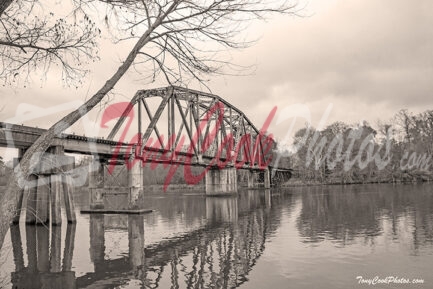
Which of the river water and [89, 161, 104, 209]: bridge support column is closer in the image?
the river water

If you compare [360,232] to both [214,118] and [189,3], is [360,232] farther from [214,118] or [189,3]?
[214,118]

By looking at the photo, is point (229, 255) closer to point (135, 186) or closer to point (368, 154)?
point (135, 186)

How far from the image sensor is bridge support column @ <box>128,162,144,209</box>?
3400 centimetres

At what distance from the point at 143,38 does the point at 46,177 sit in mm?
20476

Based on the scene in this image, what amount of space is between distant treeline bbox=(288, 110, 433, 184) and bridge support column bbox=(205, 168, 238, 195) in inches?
1617

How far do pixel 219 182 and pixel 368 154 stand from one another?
4825cm

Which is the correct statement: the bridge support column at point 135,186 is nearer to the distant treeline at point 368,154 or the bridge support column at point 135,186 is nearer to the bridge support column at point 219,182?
the bridge support column at point 219,182

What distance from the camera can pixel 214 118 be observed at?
67688 millimetres

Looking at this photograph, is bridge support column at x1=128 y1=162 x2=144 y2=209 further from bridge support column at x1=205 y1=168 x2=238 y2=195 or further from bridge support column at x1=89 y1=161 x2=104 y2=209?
bridge support column at x1=205 y1=168 x2=238 y2=195

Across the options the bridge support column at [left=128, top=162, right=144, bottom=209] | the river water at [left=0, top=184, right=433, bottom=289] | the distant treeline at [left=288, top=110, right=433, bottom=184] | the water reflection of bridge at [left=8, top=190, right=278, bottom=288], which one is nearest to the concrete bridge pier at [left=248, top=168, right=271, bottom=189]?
the distant treeline at [left=288, top=110, right=433, bottom=184]

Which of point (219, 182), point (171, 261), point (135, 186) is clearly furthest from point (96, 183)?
point (219, 182)

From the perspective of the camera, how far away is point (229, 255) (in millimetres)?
Answer: 15539

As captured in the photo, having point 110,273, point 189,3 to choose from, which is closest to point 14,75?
point 189,3

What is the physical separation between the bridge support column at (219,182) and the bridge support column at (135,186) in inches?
1259
